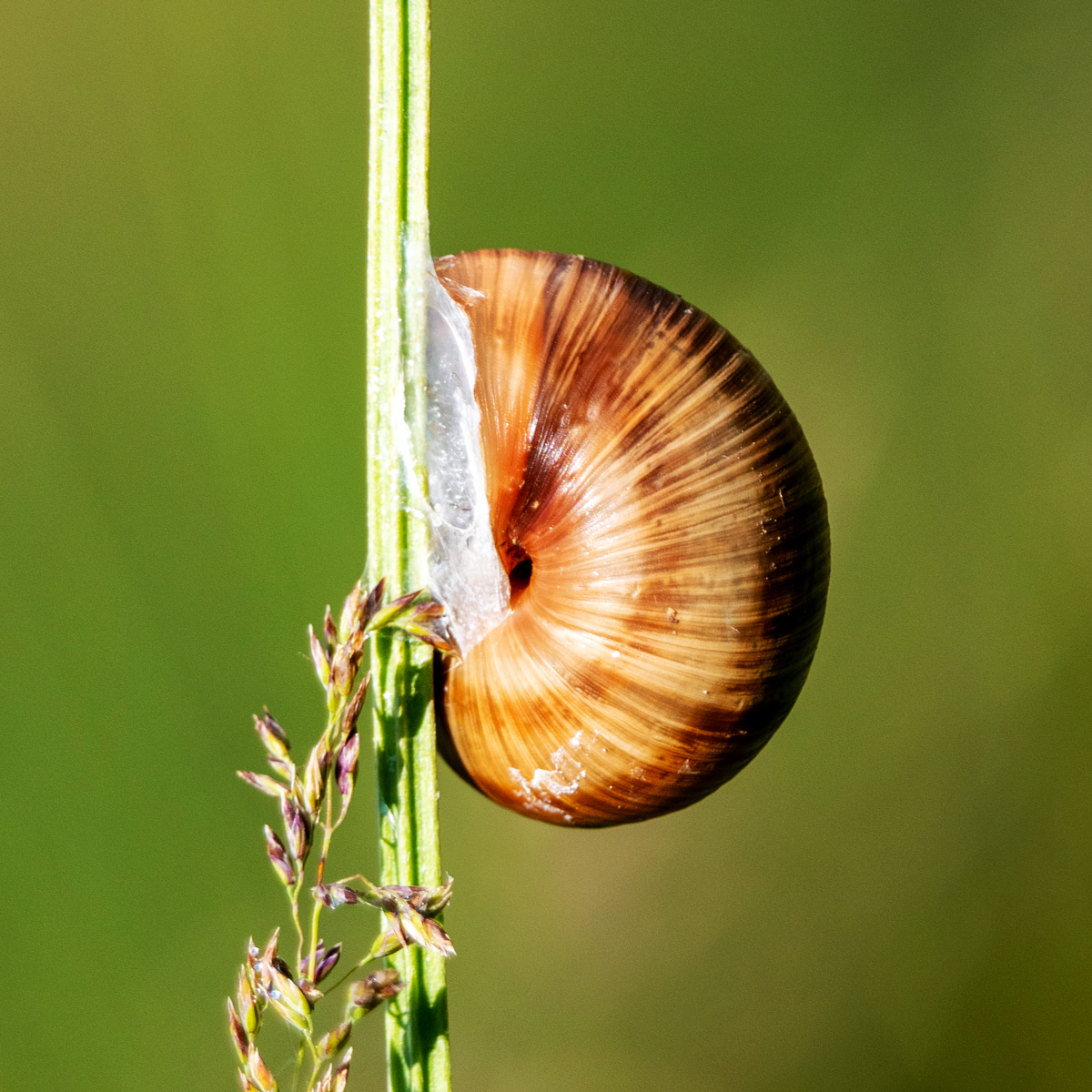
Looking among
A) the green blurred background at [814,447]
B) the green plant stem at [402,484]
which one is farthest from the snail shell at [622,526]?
the green blurred background at [814,447]

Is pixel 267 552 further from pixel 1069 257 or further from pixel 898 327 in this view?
pixel 1069 257

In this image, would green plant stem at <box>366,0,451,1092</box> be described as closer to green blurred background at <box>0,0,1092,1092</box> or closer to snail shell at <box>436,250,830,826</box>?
snail shell at <box>436,250,830,826</box>

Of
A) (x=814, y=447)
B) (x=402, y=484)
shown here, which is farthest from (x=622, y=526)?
(x=814, y=447)

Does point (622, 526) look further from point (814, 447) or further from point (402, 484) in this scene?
point (814, 447)

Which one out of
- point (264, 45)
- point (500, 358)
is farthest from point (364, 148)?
point (500, 358)

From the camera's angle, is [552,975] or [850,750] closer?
[552,975]

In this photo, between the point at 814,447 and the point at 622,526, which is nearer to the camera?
the point at 622,526

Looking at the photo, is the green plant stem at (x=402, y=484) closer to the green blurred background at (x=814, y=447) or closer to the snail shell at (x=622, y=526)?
the snail shell at (x=622, y=526)
